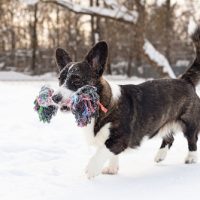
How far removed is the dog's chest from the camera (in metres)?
4.63

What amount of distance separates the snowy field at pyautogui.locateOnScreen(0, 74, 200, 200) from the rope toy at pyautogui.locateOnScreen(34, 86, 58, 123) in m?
0.28

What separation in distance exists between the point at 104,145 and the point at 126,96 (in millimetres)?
630

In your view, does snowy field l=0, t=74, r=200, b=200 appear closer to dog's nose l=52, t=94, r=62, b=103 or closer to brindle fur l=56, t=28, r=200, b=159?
brindle fur l=56, t=28, r=200, b=159

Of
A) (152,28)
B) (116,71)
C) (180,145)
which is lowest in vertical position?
(116,71)

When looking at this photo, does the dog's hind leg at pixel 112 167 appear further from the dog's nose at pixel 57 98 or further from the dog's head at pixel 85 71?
the dog's nose at pixel 57 98

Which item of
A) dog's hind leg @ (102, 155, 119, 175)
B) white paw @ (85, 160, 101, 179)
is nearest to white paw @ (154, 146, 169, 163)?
dog's hind leg @ (102, 155, 119, 175)

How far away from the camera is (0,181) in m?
4.34

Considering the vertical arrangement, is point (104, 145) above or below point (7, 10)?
above

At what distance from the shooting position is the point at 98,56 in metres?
4.57

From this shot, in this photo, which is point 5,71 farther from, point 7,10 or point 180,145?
point 180,145

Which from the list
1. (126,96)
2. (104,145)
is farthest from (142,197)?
(126,96)

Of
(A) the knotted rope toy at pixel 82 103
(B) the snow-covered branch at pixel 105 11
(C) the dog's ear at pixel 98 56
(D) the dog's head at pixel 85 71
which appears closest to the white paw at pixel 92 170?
(A) the knotted rope toy at pixel 82 103

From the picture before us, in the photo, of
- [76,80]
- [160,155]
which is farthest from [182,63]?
[76,80]

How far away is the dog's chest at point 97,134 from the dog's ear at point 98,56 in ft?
1.68
